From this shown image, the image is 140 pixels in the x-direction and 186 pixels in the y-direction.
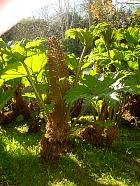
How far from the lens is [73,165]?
4.11 metres

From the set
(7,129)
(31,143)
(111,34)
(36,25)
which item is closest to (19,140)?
(31,143)

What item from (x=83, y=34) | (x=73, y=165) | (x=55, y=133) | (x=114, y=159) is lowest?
(x=114, y=159)

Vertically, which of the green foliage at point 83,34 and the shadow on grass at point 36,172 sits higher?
the green foliage at point 83,34

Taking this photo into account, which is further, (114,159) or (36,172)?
(114,159)

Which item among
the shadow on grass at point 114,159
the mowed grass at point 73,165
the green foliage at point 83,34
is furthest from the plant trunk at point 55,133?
the green foliage at point 83,34

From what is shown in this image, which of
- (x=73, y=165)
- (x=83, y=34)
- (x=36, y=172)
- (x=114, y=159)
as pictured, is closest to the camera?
(x=36, y=172)

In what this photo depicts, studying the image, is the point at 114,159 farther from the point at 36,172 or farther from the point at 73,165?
the point at 36,172

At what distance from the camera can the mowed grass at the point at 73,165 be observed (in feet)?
12.1

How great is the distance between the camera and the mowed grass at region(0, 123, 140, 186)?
3.69m

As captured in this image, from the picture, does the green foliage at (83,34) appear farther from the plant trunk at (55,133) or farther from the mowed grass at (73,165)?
the mowed grass at (73,165)

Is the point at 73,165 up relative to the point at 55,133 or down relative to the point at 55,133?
down

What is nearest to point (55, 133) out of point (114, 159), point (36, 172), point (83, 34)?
point (36, 172)

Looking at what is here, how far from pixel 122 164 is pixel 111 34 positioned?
179cm

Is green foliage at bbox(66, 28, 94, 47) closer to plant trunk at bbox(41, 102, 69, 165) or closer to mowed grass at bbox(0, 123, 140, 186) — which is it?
plant trunk at bbox(41, 102, 69, 165)
